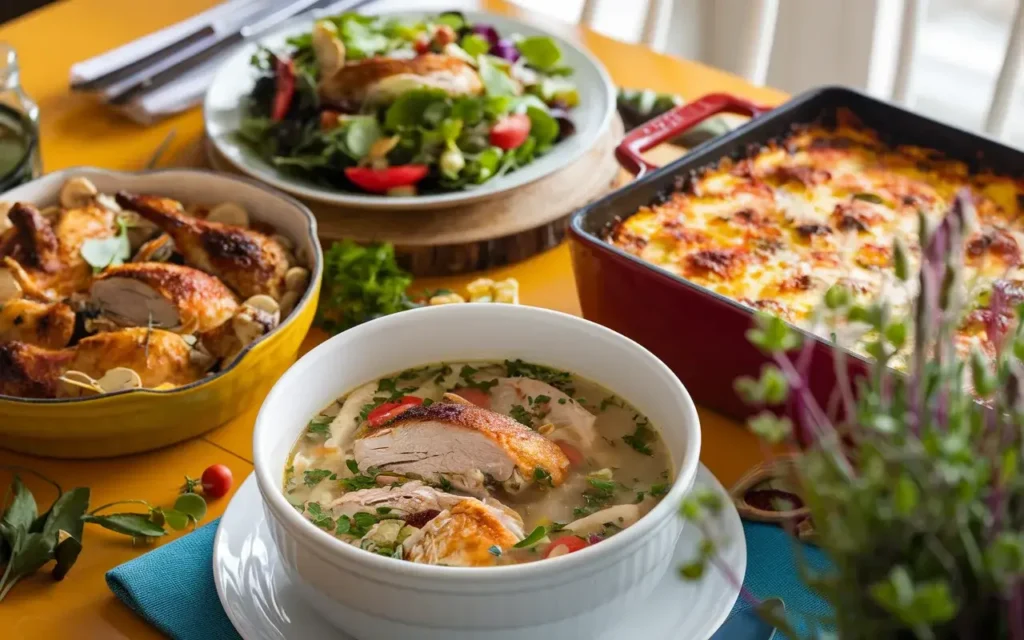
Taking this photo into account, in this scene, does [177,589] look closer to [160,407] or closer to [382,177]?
[160,407]

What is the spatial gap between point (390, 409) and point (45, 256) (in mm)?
626

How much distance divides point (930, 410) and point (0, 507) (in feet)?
3.45

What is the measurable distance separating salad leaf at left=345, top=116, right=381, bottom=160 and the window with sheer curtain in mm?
1369

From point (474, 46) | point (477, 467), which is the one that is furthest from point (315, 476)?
point (474, 46)

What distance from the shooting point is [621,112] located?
6.99 feet

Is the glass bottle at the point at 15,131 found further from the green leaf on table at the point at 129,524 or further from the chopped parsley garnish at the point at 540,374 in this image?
the chopped parsley garnish at the point at 540,374

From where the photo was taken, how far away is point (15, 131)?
1762 mm

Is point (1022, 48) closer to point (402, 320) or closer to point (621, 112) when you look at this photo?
point (621, 112)

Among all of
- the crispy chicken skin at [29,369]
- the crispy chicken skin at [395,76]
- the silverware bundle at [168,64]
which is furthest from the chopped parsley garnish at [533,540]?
the silverware bundle at [168,64]

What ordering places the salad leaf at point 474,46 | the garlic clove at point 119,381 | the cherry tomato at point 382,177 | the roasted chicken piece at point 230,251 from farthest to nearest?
the salad leaf at point 474,46 → the cherry tomato at point 382,177 → the roasted chicken piece at point 230,251 → the garlic clove at point 119,381

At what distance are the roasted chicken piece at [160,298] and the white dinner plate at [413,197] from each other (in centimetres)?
31

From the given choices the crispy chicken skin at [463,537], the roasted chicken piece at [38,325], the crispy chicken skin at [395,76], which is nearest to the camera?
the crispy chicken skin at [463,537]

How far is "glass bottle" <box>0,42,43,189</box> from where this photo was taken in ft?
5.56

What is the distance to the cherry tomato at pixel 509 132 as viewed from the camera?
1837 millimetres
